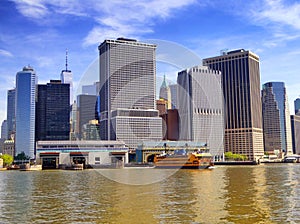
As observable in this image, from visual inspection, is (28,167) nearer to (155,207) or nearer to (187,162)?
(187,162)

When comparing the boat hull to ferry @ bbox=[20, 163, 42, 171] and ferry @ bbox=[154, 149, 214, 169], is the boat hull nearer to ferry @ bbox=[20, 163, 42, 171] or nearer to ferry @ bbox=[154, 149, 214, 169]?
ferry @ bbox=[154, 149, 214, 169]

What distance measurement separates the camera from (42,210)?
1652 inches

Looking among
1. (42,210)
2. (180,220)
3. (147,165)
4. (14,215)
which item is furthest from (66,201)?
(147,165)

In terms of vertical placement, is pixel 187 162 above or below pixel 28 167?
above

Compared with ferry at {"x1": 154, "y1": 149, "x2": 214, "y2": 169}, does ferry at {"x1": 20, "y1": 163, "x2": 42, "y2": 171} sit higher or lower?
lower

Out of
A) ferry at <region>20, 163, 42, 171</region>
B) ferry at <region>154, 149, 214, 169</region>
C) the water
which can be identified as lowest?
the water

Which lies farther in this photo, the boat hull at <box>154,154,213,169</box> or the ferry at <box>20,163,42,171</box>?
the ferry at <box>20,163,42,171</box>

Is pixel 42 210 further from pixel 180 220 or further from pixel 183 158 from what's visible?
pixel 183 158

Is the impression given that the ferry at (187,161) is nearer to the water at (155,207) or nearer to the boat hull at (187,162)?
the boat hull at (187,162)

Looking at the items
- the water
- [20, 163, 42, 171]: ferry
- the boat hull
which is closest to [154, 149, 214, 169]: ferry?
the boat hull

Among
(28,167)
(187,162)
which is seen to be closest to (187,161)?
(187,162)

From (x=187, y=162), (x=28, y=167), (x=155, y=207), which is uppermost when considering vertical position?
(x=187, y=162)

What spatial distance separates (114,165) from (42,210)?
14409 centimetres

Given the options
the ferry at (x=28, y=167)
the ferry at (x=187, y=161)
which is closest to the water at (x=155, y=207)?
the ferry at (x=187, y=161)
